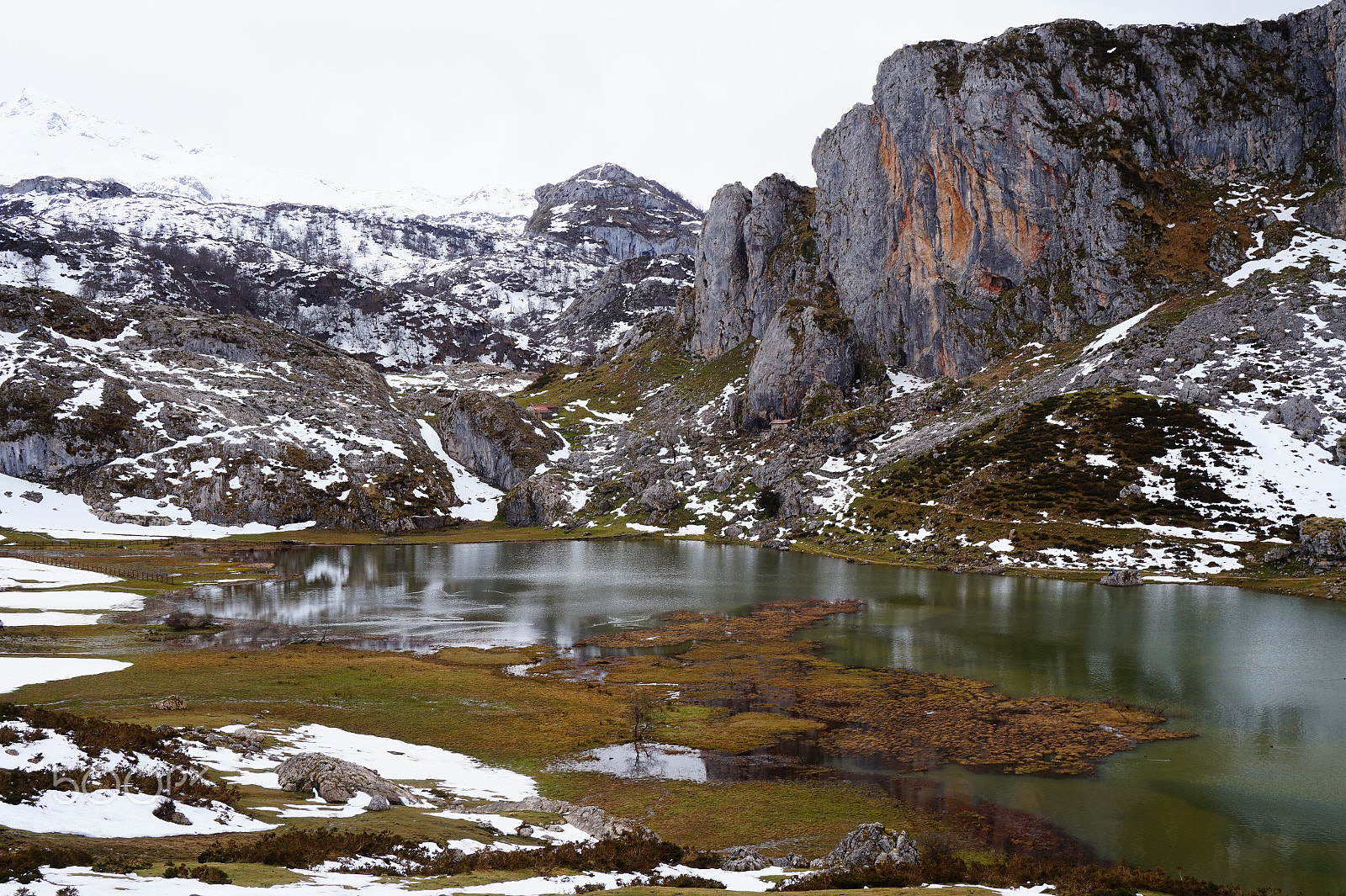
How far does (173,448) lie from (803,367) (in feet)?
475

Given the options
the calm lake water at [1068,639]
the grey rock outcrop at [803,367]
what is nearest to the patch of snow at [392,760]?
the calm lake water at [1068,639]

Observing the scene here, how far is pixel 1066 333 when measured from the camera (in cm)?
16788

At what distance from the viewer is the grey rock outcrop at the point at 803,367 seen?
637 ft

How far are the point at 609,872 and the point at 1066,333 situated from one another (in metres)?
173

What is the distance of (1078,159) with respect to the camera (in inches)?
6905

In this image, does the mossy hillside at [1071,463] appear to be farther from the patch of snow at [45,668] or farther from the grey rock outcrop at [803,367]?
the patch of snow at [45,668]

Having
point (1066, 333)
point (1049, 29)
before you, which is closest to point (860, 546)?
point (1066, 333)

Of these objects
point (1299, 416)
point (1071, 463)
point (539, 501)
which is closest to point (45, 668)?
point (1071, 463)

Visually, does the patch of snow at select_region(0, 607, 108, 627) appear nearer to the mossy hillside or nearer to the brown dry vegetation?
the brown dry vegetation

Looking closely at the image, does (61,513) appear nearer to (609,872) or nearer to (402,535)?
(402,535)

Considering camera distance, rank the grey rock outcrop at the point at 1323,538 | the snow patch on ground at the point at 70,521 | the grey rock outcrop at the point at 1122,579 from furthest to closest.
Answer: the snow patch on ground at the point at 70,521, the grey rock outcrop at the point at 1122,579, the grey rock outcrop at the point at 1323,538

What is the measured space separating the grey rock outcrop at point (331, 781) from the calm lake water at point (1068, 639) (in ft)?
77.3

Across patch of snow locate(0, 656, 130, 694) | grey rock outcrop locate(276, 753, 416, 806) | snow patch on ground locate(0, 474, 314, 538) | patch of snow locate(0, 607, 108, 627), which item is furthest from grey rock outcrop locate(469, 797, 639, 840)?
snow patch on ground locate(0, 474, 314, 538)

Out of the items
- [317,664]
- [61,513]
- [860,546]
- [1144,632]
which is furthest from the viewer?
[61,513]
